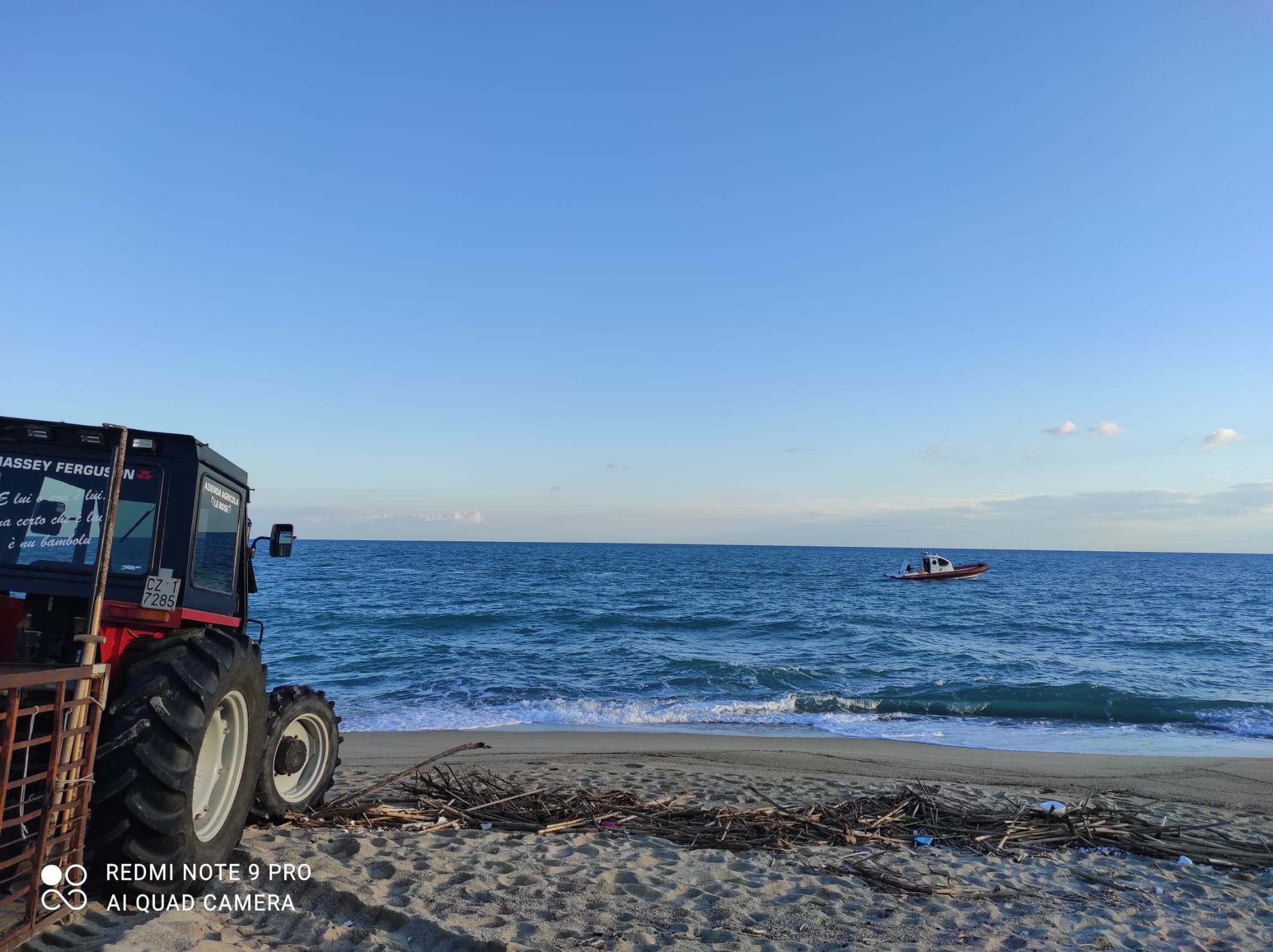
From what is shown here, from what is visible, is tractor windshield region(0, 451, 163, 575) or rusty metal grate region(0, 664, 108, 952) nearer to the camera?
rusty metal grate region(0, 664, 108, 952)

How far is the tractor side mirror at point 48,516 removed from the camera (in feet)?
14.5

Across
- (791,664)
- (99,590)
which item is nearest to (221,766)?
(99,590)

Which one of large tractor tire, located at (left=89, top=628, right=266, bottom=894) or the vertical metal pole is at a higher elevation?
the vertical metal pole

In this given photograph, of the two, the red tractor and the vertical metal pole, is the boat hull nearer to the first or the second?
the red tractor

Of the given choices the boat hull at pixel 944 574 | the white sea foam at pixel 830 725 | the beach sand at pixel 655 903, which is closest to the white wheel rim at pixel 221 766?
the beach sand at pixel 655 903

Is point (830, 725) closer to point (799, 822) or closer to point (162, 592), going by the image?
point (799, 822)

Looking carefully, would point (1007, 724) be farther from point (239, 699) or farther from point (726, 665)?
point (239, 699)

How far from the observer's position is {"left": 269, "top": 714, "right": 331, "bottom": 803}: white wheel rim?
593 centimetres

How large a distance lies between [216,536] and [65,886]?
2078 mm

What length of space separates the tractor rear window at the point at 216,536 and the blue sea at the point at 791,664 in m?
8.94

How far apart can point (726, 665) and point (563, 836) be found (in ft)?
48.1

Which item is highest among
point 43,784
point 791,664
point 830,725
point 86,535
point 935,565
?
point 935,565

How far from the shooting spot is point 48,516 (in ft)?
14.5

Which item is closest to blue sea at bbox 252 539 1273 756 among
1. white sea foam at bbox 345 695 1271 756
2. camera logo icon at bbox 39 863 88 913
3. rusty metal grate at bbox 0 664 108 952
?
white sea foam at bbox 345 695 1271 756
